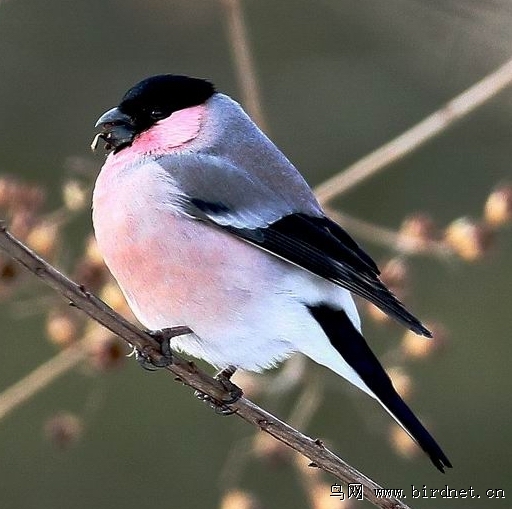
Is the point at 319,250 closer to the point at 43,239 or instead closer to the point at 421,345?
the point at 421,345

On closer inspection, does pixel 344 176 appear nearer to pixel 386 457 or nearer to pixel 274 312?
pixel 274 312

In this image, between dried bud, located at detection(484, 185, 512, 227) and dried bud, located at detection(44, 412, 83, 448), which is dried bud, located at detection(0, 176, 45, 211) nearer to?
dried bud, located at detection(44, 412, 83, 448)

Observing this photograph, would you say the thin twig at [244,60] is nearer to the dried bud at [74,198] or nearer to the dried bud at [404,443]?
the dried bud at [74,198]

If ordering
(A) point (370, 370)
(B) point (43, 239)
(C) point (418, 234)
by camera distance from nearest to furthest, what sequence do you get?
1. (A) point (370, 370)
2. (B) point (43, 239)
3. (C) point (418, 234)

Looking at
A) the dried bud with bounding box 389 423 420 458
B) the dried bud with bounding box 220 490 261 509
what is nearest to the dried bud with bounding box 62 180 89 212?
the dried bud with bounding box 220 490 261 509

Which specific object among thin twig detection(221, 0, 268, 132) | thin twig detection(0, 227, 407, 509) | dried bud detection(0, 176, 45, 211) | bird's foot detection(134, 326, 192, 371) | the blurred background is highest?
the blurred background

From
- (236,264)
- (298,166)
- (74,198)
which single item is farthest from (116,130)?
(298,166)

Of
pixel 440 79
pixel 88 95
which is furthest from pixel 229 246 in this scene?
pixel 88 95
